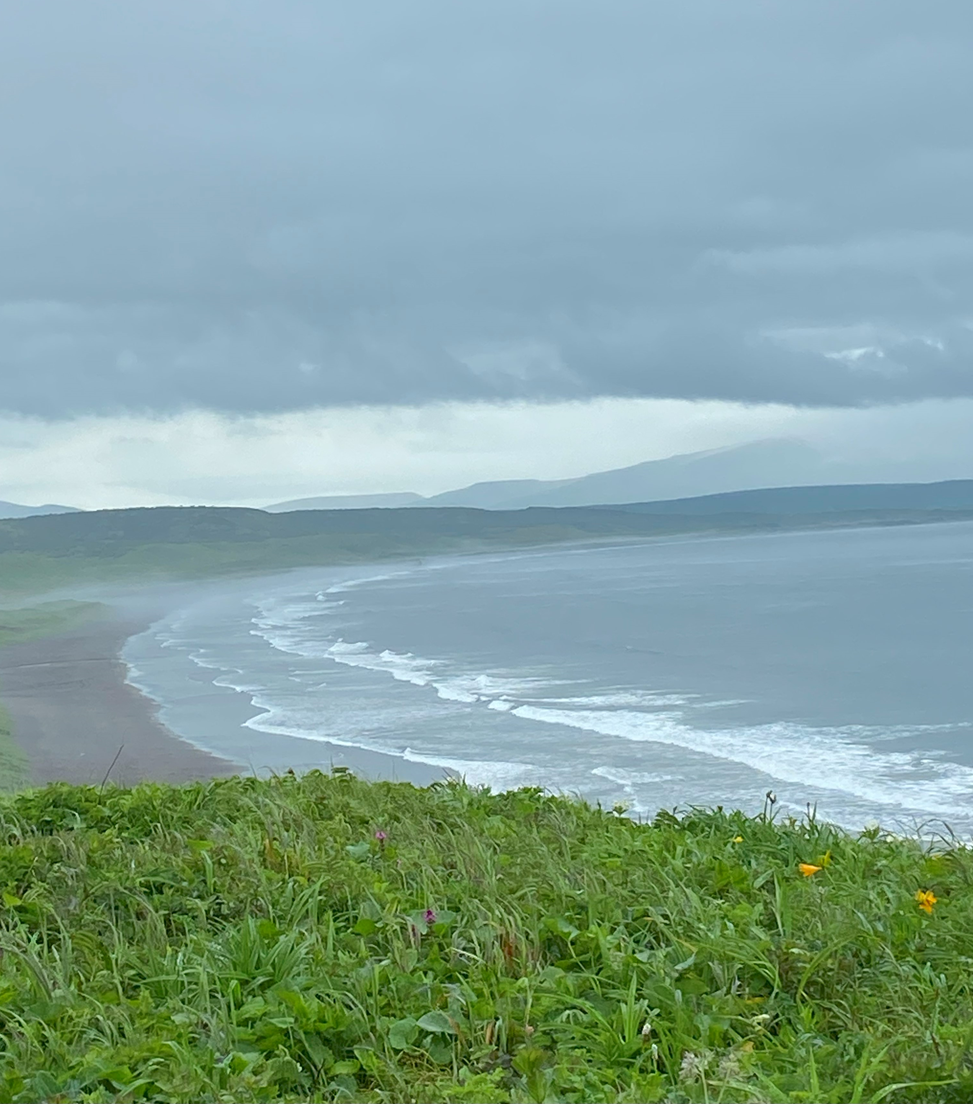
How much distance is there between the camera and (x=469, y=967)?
14.2ft

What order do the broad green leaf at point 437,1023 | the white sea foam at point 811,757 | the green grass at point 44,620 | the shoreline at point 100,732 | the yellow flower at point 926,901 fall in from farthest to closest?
the green grass at point 44,620, the shoreline at point 100,732, the white sea foam at point 811,757, the yellow flower at point 926,901, the broad green leaf at point 437,1023

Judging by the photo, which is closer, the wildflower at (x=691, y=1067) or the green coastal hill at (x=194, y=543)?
the wildflower at (x=691, y=1067)

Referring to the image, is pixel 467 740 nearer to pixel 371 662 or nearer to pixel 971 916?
pixel 371 662

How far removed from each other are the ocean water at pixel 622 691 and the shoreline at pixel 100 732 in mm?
537

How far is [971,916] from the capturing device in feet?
16.3

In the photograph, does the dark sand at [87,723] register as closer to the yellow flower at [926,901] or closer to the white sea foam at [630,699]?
the white sea foam at [630,699]

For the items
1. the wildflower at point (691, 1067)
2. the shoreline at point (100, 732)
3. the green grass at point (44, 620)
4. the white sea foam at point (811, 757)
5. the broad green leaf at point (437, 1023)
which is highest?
the broad green leaf at point (437, 1023)

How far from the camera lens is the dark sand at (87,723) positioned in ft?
63.9

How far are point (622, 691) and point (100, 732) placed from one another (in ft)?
37.5

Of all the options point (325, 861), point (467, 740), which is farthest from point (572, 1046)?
point (467, 740)

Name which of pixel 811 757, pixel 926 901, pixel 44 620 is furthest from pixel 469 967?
pixel 44 620

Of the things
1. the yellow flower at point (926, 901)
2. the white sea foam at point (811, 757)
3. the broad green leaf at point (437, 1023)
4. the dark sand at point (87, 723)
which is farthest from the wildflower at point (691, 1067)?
the white sea foam at point (811, 757)

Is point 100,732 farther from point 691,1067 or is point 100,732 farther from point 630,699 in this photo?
point 691,1067

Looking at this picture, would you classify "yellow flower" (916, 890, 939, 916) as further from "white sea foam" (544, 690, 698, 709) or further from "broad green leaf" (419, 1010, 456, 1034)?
"white sea foam" (544, 690, 698, 709)
